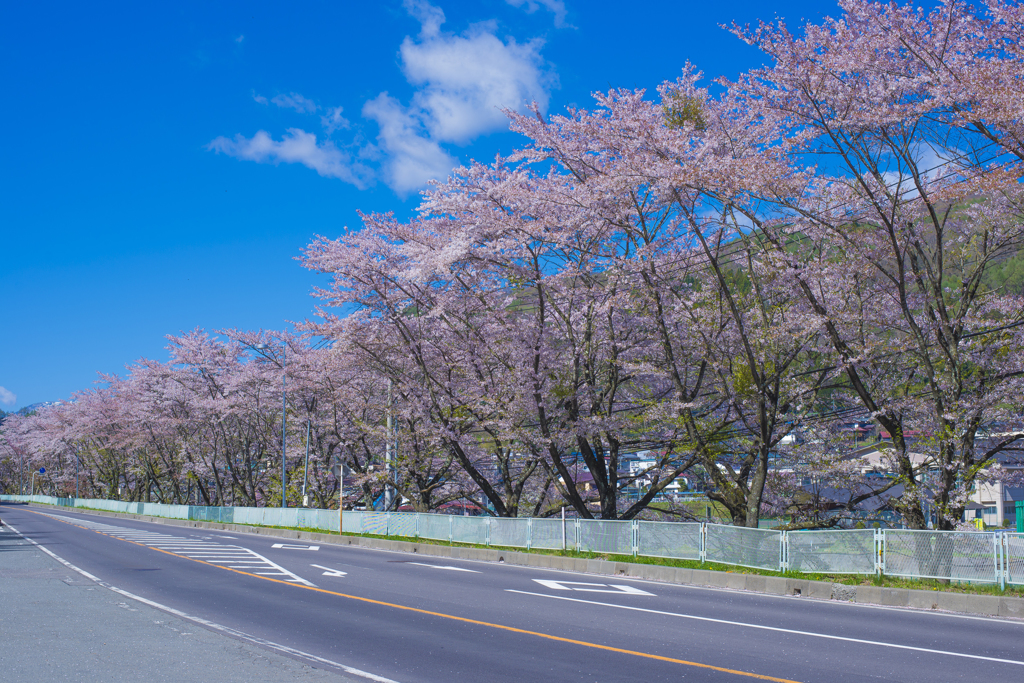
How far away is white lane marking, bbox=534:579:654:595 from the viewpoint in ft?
46.4

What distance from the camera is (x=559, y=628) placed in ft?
31.7

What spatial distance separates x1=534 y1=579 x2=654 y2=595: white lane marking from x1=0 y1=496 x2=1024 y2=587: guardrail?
9.59 ft

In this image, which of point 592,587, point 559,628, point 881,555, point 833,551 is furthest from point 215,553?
point 881,555

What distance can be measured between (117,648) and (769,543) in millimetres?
12190

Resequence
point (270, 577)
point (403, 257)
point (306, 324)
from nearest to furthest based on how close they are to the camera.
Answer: point (270, 577) → point (403, 257) → point (306, 324)

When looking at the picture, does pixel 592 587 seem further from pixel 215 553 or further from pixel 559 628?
pixel 215 553

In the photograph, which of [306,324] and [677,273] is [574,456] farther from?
[306,324]

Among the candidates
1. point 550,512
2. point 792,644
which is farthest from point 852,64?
point 550,512

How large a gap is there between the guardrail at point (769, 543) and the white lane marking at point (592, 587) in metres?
2.92

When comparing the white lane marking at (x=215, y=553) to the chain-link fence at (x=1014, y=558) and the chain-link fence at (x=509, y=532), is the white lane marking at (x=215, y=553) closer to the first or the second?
the chain-link fence at (x=509, y=532)

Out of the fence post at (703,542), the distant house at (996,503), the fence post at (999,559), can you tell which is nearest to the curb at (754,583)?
the fence post at (999,559)

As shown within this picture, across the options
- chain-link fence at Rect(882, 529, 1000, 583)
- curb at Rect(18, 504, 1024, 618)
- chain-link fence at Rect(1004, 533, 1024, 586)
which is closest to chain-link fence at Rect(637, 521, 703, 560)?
curb at Rect(18, 504, 1024, 618)

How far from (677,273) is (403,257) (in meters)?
10.1

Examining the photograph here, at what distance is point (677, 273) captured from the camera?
21219 millimetres
